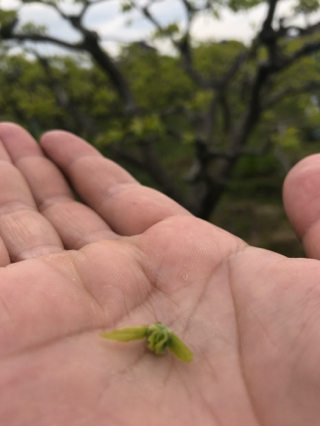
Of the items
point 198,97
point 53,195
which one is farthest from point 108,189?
point 198,97

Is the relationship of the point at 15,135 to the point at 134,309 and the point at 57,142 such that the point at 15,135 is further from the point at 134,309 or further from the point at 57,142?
the point at 134,309

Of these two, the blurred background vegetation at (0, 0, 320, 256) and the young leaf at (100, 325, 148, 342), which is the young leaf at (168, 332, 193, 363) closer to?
the young leaf at (100, 325, 148, 342)

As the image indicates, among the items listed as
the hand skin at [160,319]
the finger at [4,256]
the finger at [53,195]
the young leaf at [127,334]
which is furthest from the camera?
the finger at [53,195]

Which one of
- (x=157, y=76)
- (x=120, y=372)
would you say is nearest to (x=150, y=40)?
(x=157, y=76)

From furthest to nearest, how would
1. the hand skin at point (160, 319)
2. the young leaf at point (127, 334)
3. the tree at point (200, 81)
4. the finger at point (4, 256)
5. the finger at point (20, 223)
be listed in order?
1. the tree at point (200, 81)
2. the finger at point (20, 223)
3. the finger at point (4, 256)
4. the young leaf at point (127, 334)
5. the hand skin at point (160, 319)

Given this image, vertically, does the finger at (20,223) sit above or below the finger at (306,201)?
below

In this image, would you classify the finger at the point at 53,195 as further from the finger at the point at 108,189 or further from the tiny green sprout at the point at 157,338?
the tiny green sprout at the point at 157,338

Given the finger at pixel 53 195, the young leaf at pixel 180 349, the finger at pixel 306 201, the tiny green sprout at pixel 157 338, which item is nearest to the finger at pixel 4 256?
the finger at pixel 53 195

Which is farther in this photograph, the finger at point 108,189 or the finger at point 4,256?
the finger at point 108,189
